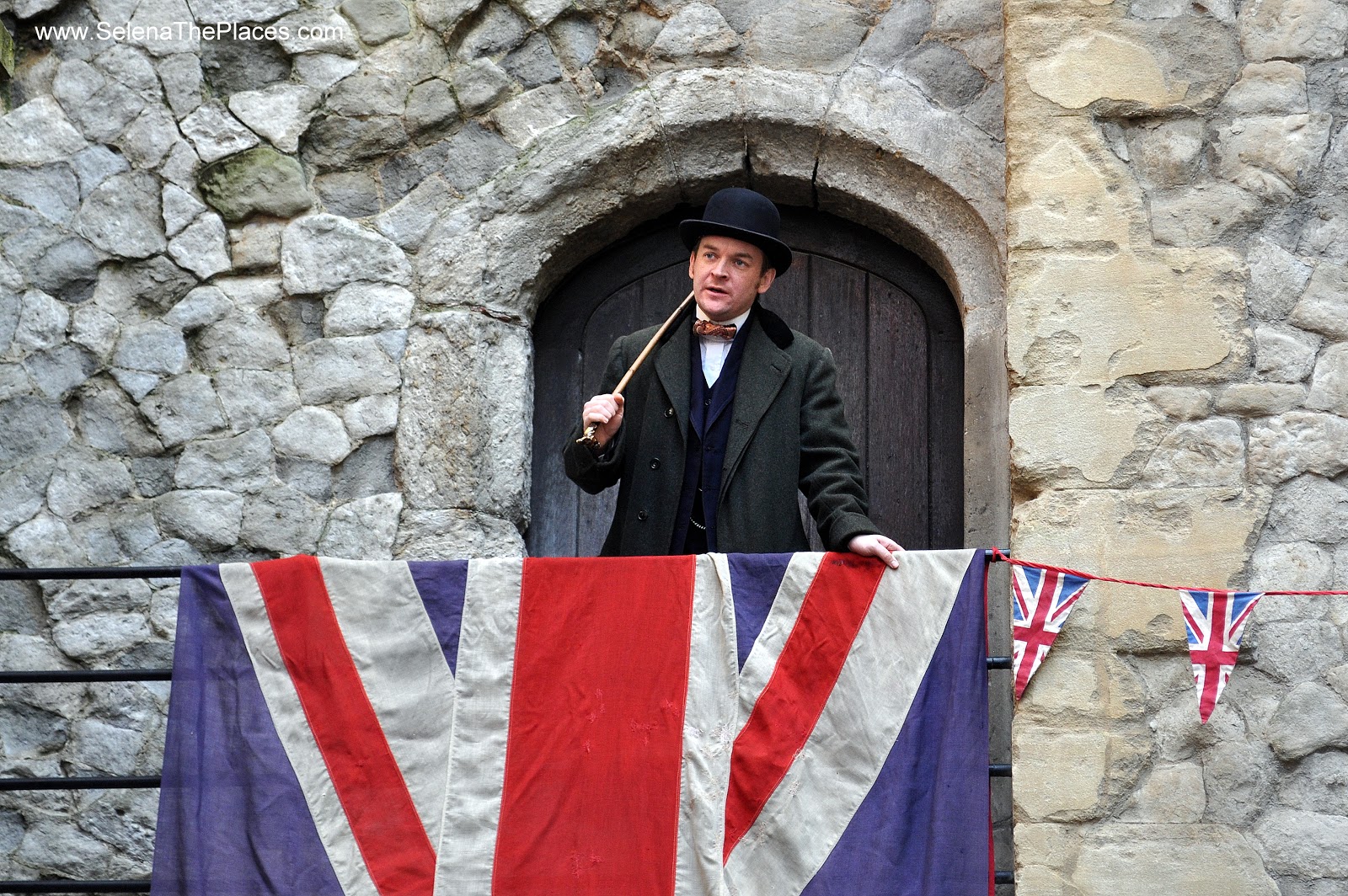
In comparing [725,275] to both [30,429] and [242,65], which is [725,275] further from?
[30,429]

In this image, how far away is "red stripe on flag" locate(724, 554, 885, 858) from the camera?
119 inches

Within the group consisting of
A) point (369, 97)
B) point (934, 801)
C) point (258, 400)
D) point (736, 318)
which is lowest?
point (934, 801)

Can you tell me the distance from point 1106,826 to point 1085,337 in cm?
99

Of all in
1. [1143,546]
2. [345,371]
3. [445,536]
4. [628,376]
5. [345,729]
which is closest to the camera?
[1143,546]

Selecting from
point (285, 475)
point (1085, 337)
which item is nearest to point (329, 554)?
point (285, 475)

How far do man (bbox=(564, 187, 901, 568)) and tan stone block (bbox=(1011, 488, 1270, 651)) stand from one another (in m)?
0.47

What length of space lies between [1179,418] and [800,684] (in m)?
0.95

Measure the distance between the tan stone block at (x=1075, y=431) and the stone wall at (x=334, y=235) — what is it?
0.82m

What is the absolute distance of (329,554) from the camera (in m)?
4.07

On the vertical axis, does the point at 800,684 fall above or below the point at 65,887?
above

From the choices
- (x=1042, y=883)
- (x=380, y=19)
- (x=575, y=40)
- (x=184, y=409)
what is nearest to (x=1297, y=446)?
(x=1042, y=883)

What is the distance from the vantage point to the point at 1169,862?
2.94 metres

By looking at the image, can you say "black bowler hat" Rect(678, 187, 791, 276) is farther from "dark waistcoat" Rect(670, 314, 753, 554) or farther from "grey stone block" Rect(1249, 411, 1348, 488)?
"grey stone block" Rect(1249, 411, 1348, 488)

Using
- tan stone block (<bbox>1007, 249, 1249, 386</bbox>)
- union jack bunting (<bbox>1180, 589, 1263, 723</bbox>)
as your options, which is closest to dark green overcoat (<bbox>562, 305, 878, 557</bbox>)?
tan stone block (<bbox>1007, 249, 1249, 386</bbox>)
